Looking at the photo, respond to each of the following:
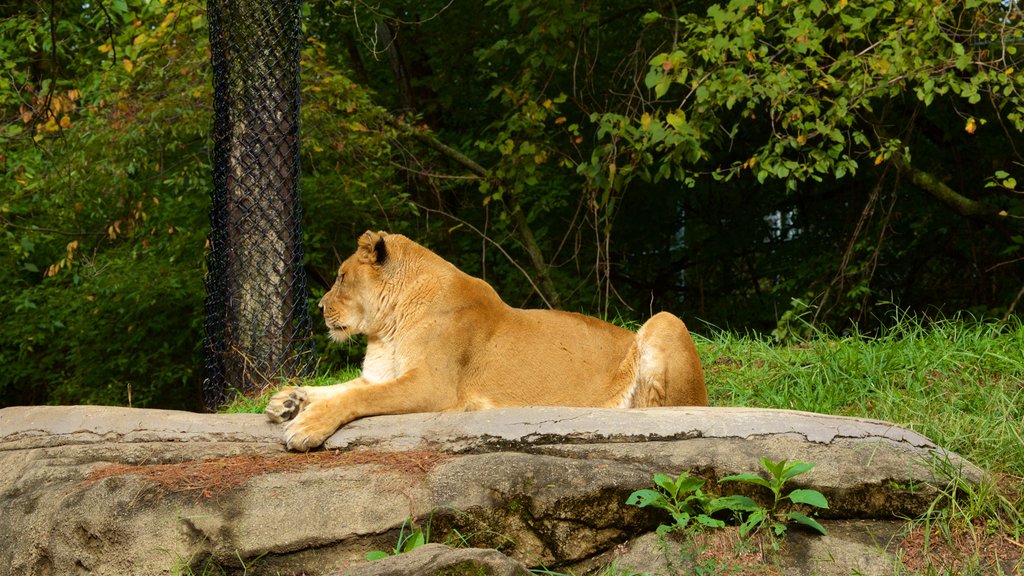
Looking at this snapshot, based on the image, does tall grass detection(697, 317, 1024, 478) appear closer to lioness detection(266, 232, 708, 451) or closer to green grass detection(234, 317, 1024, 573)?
green grass detection(234, 317, 1024, 573)

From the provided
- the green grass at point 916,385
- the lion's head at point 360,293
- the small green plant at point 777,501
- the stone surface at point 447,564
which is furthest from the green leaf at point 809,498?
the lion's head at point 360,293

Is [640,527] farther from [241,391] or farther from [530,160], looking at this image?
[530,160]

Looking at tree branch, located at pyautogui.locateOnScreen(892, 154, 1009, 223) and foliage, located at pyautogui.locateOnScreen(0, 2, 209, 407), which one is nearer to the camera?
tree branch, located at pyautogui.locateOnScreen(892, 154, 1009, 223)

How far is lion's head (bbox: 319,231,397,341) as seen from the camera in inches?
245

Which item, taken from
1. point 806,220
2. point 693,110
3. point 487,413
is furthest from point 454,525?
point 806,220

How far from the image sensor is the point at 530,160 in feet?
38.2

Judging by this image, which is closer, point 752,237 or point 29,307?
point 29,307

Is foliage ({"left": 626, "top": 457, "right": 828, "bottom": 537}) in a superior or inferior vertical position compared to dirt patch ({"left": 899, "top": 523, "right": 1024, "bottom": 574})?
superior

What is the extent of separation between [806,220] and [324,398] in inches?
401

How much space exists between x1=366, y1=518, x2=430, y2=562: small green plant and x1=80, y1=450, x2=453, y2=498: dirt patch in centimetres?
27

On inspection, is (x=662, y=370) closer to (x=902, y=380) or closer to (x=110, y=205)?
(x=902, y=380)

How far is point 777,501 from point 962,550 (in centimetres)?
75

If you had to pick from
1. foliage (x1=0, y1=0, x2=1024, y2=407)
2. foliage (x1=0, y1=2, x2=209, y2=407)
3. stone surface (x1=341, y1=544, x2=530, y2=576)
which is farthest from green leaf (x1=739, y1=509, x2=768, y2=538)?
foliage (x1=0, y1=2, x2=209, y2=407)

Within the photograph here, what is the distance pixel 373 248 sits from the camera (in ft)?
20.6
